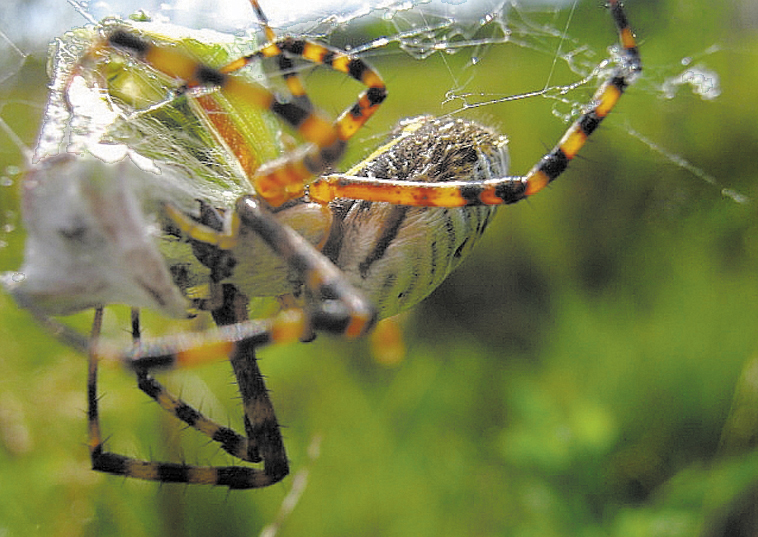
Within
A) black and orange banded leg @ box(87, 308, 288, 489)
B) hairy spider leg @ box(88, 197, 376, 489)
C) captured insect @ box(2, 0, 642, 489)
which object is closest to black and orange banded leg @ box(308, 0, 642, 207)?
captured insect @ box(2, 0, 642, 489)

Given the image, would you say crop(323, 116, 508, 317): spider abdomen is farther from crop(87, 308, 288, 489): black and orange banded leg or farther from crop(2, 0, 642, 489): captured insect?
crop(87, 308, 288, 489): black and orange banded leg

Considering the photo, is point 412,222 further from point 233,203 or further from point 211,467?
point 211,467

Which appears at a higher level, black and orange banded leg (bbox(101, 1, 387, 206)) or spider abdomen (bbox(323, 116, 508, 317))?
black and orange banded leg (bbox(101, 1, 387, 206))

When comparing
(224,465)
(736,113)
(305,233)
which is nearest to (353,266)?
(305,233)

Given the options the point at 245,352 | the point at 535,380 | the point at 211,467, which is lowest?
the point at 535,380

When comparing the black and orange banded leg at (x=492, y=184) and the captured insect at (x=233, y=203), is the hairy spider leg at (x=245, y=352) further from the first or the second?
the black and orange banded leg at (x=492, y=184)

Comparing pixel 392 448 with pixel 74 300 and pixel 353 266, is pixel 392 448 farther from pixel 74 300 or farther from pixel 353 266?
pixel 74 300

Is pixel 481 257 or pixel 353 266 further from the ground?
pixel 353 266

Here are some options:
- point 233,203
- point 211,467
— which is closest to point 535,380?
point 211,467
